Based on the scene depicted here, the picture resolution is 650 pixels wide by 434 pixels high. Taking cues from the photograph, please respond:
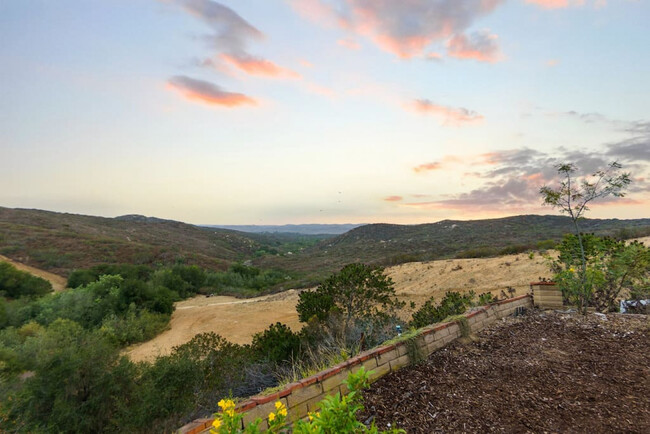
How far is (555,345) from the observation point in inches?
220

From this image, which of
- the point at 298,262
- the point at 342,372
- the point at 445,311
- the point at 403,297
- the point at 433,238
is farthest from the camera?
the point at 433,238

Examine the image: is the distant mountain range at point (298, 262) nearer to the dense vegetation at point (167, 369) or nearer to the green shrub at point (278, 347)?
the dense vegetation at point (167, 369)

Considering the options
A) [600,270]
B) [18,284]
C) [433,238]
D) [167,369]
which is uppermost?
[600,270]

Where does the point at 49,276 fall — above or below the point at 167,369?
below

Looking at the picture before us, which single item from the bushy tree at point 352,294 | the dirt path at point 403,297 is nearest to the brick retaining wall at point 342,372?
the bushy tree at point 352,294

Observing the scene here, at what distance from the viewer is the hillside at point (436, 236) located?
37575 mm

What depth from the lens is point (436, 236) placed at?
53469 millimetres

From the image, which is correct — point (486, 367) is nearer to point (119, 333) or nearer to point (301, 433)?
point (301, 433)

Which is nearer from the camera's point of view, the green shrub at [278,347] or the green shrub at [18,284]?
the green shrub at [278,347]

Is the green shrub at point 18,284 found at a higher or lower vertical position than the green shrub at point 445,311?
lower

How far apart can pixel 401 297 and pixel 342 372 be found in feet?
38.8

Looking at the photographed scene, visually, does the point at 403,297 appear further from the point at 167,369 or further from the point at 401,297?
the point at 167,369

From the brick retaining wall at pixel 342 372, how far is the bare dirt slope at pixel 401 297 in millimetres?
5936

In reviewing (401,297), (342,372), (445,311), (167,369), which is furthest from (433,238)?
(342,372)
